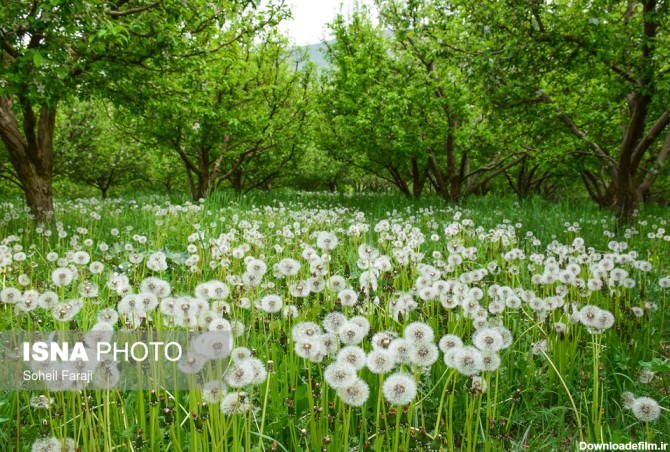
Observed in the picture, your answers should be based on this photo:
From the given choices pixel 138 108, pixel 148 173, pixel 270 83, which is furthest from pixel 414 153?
pixel 148 173

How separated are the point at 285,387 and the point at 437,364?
1031mm

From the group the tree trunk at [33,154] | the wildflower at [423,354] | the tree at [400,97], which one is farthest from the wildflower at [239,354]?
the tree at [400,97]

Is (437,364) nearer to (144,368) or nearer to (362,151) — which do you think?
(144,368)

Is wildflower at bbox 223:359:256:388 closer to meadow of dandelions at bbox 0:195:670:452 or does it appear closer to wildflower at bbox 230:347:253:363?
meadow of dandelions at bbox 0:195:670:452

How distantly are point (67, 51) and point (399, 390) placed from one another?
271 inches

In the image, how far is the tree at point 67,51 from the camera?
16.1 ft

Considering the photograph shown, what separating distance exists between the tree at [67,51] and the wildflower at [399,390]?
15.9 ft

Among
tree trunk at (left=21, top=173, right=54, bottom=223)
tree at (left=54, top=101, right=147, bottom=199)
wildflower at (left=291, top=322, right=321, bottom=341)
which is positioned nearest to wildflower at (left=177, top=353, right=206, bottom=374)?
wildflower at (left=291, top=322, right=321, bottom=341)

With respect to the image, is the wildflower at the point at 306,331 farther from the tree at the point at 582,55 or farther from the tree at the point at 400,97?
the tree at the point at 400,97

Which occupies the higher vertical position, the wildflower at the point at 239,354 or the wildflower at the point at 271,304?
the wildflower at the point at 271,304

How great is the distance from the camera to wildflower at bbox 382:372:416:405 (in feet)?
5.05

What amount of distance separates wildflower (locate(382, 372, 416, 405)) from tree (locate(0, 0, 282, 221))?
485 cm

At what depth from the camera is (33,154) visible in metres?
7.55

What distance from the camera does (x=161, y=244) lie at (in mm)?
6082
